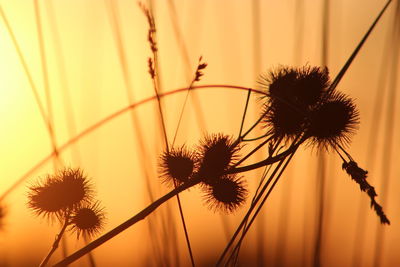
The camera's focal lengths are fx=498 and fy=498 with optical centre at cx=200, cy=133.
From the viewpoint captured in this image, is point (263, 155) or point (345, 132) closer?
point (345, 132)

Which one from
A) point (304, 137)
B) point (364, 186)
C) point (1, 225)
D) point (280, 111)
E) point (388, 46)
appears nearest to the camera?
point (364, 186)

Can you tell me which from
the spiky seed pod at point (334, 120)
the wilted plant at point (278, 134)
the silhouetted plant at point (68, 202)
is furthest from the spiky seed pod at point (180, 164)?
the spiky seed pod at point (334, 120)

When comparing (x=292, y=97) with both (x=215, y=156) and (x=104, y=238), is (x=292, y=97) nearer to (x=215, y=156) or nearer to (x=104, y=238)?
(x=215, y=156)

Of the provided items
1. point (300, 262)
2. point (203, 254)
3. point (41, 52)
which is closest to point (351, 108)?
point (300, 262)

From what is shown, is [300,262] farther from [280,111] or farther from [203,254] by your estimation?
[280,111]

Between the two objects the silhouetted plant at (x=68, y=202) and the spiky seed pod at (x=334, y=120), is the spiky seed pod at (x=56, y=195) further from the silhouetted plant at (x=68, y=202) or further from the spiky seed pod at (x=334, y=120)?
the spiky seed pod at (x=334, y=120)

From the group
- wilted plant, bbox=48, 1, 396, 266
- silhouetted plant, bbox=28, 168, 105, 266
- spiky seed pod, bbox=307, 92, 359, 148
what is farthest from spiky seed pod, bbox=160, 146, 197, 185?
spiky seed pod, bbox=307, 92, 359, 148

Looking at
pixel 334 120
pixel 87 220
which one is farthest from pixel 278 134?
pixel 87 220
